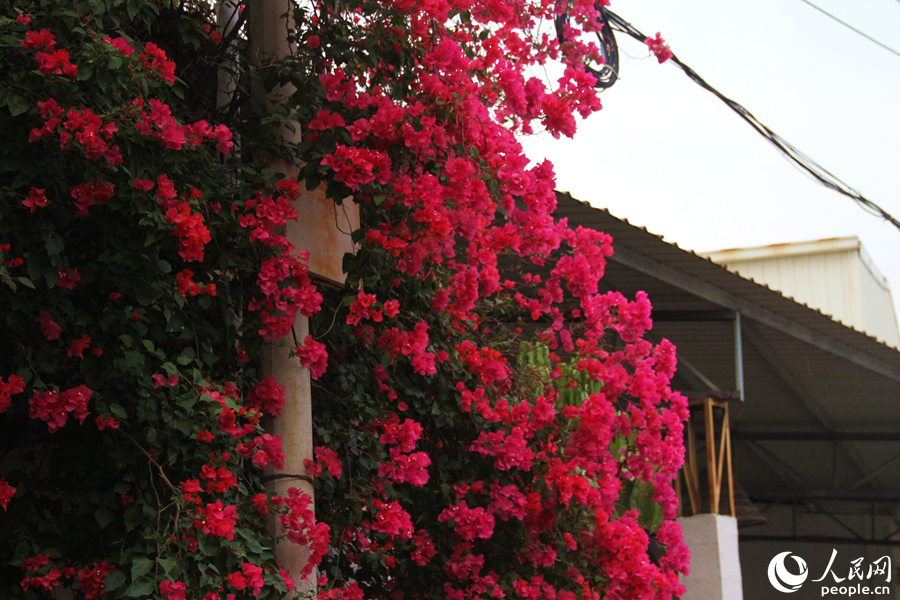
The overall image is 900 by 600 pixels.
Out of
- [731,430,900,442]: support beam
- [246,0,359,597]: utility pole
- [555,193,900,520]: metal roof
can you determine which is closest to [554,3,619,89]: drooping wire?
[555,193,900,520]: metal roof

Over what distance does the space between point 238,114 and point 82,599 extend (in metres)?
1.73

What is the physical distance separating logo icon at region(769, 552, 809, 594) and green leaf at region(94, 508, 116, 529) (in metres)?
15.2

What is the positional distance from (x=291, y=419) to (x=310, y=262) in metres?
0.54

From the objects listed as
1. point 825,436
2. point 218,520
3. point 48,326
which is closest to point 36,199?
point 48,326

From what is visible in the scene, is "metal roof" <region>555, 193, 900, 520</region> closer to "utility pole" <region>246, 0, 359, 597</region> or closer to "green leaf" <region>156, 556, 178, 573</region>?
"utility pole" <region>246, 0, 359, 597</region>

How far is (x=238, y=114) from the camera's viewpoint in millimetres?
3516

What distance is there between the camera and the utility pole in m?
3.08

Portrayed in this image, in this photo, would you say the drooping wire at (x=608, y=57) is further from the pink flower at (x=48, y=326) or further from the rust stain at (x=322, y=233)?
the pink flower at (x=48, y=326)

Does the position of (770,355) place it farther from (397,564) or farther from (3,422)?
(3,422)

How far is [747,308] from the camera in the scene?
7.84m

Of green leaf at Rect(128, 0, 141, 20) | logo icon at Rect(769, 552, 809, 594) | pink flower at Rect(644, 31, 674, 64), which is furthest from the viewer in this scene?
logo icon at Rect(769, 552, 809, 594)

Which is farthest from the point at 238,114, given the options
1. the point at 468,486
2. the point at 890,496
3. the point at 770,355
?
the point at 890,496

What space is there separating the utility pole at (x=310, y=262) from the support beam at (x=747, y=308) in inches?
145

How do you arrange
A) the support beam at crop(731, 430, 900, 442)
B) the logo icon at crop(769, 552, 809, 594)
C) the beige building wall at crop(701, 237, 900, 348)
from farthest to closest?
the beige building wall at crop(701, 237, 900, 348), the logo icon at crop(769, 552, 809, 594), the support beam at crop(731, 430, 900, 442)
